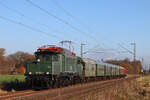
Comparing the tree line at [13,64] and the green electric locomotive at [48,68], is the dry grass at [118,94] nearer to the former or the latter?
the green electric locomotive at [48,68]

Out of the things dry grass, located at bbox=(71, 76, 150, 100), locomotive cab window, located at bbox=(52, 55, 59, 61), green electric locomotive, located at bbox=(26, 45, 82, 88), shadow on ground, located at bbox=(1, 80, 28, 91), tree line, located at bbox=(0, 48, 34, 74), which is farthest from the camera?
tree line, located at bbox=(0, 48, 34, 74)

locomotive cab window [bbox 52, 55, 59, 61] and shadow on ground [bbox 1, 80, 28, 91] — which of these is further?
shadow on ground [bbox 1, 80, 28, 91]

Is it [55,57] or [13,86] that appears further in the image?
[13,86]

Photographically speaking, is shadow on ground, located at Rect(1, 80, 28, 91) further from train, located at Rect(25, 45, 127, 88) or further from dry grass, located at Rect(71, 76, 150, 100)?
dry grass, located at Rect(71, 76, 150, 100)

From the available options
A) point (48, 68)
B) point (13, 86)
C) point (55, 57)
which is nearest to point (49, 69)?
point (48, 68)

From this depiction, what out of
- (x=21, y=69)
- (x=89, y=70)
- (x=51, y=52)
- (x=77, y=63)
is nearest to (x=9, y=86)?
(x=51, y=52)

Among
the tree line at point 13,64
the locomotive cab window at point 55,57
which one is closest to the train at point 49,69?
the locomotive cab window at point 55,57

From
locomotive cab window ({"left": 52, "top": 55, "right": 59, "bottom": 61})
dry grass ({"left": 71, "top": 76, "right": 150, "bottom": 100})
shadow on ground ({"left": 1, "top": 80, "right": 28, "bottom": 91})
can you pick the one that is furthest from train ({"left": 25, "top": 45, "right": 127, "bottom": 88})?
dry grass ({"left": 71, "top": 76, "right": 150, "bottom": 100})

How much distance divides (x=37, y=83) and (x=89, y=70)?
14808 mm

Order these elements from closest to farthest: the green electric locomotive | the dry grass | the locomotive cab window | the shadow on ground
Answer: the dry grass < the green electric locomotive < the locomotive cab window < the shadow on ground

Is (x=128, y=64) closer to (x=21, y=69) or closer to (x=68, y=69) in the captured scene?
(x=21, y=69)

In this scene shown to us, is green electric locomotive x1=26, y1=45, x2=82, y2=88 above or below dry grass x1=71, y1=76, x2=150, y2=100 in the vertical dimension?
above

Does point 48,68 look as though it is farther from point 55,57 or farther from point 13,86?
point 13,86

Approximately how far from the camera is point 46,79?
68.5ft
